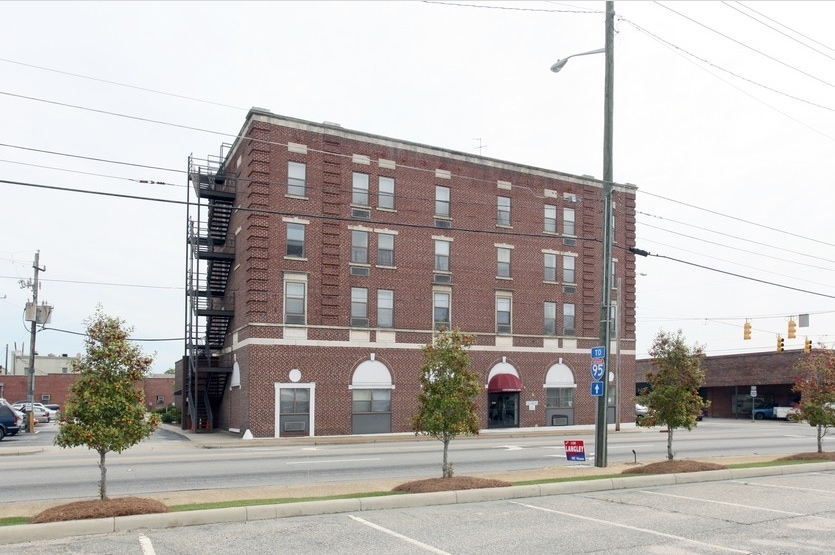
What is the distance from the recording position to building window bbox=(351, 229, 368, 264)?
1508 inches

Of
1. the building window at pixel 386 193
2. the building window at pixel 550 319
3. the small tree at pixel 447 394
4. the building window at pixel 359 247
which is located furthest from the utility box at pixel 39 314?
the small tree at pixel 447 394

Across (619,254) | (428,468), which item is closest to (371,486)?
(428,468)

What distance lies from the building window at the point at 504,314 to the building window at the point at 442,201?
18.7 ft

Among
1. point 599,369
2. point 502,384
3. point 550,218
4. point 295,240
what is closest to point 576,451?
point 599,369

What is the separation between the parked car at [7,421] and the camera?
36719 mm

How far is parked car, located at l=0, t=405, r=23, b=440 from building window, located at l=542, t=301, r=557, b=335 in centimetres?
2806

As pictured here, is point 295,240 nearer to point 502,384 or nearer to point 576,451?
point 502,384

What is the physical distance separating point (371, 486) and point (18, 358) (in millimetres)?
110009

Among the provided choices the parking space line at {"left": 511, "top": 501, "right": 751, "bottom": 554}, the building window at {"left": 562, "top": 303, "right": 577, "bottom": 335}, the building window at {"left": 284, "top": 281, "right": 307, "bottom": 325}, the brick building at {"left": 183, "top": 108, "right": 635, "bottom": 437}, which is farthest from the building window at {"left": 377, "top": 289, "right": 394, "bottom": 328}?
the parking space line at {"left": 511, "top": 501, "right": 751, "bottom": 554}

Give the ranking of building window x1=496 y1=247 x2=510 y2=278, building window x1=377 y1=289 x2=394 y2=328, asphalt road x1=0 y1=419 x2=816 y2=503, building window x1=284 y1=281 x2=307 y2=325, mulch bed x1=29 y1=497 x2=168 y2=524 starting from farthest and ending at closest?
building window x1=496 y1=247 x2=510 y2=278 → building window x1=377 y1=289 x2=394 y2=328 → building window x1=284 y1=281 x2=307 y2=325 → asphalt road x1=0 y1=419 x2=816 y2=503 → mulch bed x1=29 y1=497 x2=168 y2=524

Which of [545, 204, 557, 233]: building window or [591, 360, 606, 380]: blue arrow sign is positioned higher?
[545, 204, 557, 233]: building window

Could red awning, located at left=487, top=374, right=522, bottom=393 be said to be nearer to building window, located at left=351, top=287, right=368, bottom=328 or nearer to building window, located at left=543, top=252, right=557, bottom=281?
building window, located at left=543, top=252, right=557, bottom=281

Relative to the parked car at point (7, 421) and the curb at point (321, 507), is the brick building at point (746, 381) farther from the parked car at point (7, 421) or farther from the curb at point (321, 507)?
the curb at point (321, 507)

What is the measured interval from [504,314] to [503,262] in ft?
9.55
